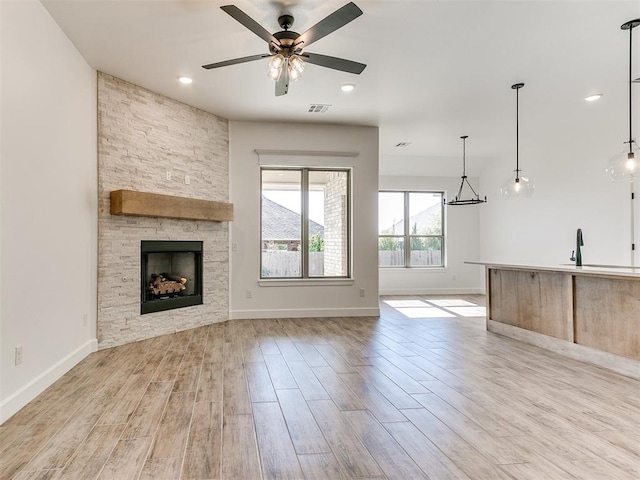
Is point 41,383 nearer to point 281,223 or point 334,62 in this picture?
point 334,62

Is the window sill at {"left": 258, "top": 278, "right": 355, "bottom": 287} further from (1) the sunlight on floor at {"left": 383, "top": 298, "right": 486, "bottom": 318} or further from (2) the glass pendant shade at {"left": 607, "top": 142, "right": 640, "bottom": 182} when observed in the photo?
(2) the glass pendant shade at {"left": 607, "top": 142, "right": 640, "bottom": 182}

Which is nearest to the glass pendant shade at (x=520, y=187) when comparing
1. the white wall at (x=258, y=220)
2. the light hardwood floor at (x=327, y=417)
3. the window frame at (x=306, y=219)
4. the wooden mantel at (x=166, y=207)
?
the light hardwood floor at (x=327, y=417)

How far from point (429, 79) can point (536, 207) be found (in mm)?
4665

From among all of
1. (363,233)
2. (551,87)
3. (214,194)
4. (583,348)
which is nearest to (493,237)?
(363,233)

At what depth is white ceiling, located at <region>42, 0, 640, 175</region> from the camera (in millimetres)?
3352

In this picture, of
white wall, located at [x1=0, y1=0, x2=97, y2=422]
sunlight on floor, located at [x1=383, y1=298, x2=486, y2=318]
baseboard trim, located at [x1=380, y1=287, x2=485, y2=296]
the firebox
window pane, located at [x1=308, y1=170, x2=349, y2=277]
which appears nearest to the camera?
white wall, located at [x1=0, y1=0, x2=97, y2=422]

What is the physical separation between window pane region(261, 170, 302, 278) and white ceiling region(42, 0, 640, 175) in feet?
3.15

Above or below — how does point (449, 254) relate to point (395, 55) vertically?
below

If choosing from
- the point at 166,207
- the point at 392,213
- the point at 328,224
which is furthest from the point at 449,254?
the point at 166,207

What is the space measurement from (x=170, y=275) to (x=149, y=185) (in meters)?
1.22

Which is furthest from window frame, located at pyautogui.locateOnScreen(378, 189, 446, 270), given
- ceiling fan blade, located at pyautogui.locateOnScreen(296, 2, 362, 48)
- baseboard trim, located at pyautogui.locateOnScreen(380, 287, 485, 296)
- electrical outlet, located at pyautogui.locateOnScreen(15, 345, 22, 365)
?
electrical outlet, located at pyautogui.locateOnScreen(15, 345, 22, 365)

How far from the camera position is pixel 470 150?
856 centimetres

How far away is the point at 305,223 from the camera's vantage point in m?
6.73

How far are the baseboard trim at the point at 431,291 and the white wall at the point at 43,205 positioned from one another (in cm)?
662
